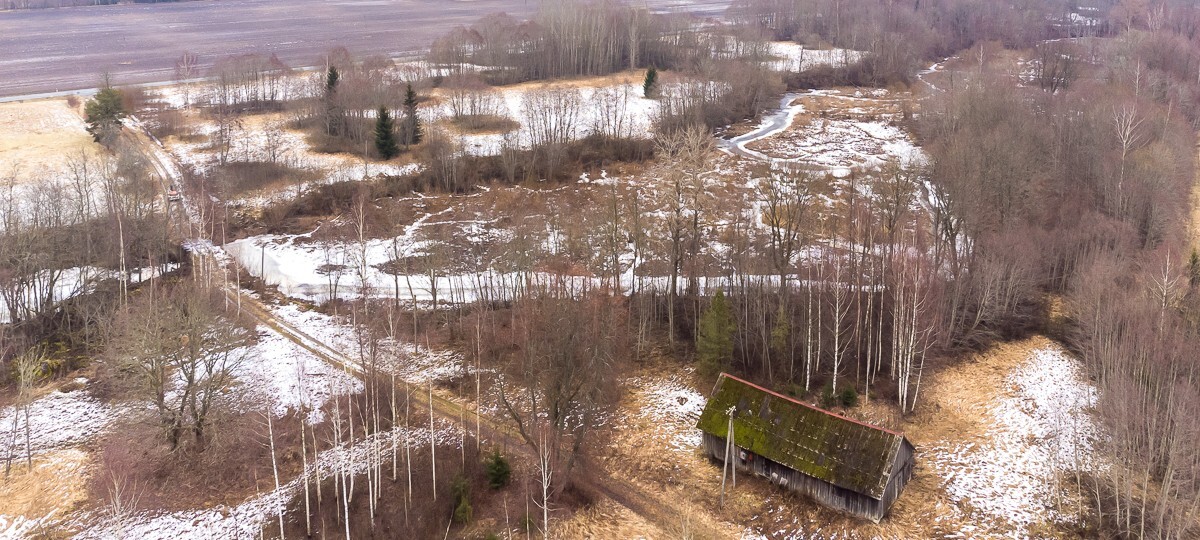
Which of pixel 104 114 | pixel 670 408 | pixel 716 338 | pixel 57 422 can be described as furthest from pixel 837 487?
pixel 104 114

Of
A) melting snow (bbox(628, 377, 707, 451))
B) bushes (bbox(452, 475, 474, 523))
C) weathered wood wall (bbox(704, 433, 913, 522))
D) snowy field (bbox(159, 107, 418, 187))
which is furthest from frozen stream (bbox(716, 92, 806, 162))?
bushes (bbox(452, 475, 474, 523))

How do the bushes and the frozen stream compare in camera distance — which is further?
the frozen stream

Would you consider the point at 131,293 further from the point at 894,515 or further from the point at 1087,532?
the point at 1087,532

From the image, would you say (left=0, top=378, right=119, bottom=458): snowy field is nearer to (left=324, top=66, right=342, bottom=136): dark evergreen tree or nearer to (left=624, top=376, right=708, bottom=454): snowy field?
(left=624, top=376, right=708, bottom=454): snowy field

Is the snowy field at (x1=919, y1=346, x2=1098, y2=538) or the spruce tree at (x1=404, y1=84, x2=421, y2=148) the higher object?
the spruce tree at (x1=404, y1=84, x2=421, y2=148)

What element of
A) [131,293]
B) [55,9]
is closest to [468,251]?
[131,293]
